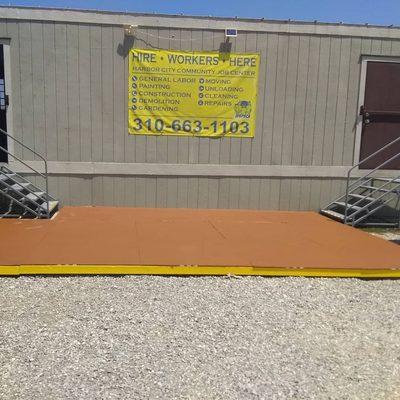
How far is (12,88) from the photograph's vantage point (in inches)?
305

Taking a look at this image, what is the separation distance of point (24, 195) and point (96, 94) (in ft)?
6.99

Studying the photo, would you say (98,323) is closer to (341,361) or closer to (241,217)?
(341,361)

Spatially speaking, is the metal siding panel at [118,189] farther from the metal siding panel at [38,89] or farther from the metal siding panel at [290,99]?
the metal siding panel at [290,99]

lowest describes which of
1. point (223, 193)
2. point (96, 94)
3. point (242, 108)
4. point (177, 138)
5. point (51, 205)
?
point (51, 205)

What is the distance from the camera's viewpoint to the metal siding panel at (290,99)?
325 inches

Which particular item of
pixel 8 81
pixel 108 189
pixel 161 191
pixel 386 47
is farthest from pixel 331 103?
pixel 8 81

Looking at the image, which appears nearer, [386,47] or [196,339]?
[196,339]

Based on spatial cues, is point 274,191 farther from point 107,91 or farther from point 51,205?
point 51,205

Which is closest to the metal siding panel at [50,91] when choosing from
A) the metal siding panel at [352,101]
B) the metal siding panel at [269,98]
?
the metal siding panel at [269,98]

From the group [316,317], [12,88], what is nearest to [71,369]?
[316,317]

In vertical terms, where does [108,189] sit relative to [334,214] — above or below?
above

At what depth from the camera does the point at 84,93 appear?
26.1 feet

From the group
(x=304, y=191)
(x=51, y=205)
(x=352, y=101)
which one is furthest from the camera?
(x=304, y=191)

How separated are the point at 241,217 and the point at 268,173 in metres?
1.12
